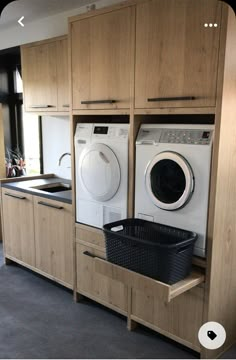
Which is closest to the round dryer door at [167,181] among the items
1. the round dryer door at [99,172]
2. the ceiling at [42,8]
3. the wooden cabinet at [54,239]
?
the round dryer door at [99,172]

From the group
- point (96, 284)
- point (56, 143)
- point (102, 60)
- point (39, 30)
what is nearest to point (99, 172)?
point (102, 60)

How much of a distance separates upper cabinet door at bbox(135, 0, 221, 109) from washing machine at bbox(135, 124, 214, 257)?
181 millimetres

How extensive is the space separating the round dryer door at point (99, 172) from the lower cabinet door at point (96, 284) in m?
0.45

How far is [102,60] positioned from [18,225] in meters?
1.79

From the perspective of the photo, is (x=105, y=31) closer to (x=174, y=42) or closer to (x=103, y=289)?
(x=174, y=42)

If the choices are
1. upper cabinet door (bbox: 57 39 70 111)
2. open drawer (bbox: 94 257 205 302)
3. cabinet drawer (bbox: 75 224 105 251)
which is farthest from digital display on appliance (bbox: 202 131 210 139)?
upper cabinet door (bbox: 57 39 70 111)

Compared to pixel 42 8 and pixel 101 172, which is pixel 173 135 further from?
pixel 42 8

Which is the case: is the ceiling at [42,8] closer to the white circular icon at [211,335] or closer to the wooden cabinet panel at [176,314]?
the wooden cabinet panel at [176,314]

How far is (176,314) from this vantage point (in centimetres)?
208

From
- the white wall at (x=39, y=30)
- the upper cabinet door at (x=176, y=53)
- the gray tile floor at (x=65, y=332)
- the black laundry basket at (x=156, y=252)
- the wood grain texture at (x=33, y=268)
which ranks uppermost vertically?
the white wall at (x=39, y=30)

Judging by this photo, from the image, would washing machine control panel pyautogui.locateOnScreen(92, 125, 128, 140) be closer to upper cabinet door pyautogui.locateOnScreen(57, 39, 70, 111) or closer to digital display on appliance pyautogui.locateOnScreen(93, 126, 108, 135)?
digital display on appliance pyautogui.locateOnScreen(93, 126, 108, 135)

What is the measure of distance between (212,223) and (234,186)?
0.96 feet

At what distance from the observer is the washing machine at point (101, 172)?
227 cm

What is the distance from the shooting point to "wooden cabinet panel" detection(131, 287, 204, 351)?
1979 millimetres
